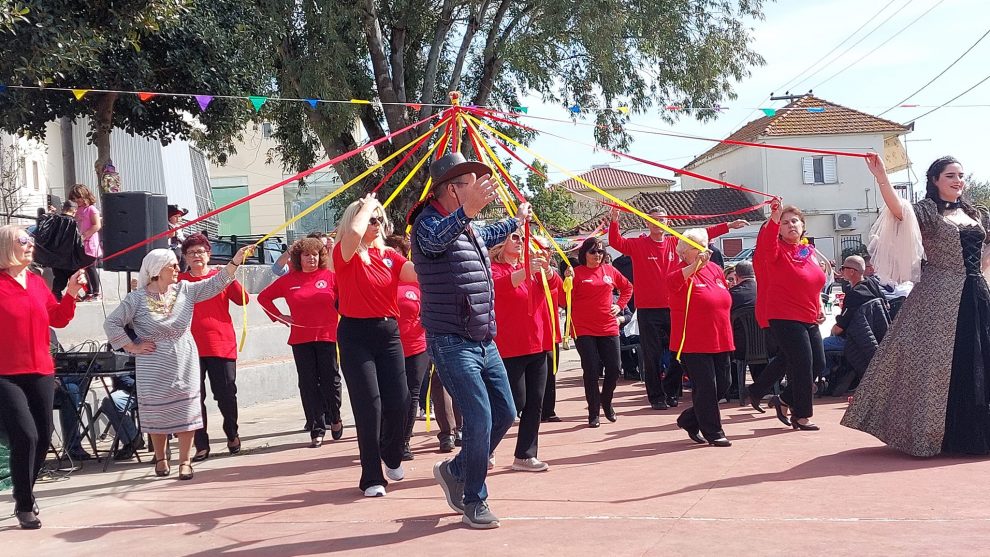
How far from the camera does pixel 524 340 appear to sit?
7.40 m

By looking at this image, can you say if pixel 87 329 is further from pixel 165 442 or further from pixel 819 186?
pixel 819 186

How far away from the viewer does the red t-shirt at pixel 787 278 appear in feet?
27.3

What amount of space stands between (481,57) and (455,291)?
1580 cm

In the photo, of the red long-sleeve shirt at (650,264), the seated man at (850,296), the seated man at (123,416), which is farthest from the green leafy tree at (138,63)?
the seated man at (850,296)

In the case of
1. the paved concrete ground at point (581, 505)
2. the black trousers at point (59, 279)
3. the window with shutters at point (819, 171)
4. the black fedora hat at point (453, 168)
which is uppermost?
the window with shutters at point (819, 171)

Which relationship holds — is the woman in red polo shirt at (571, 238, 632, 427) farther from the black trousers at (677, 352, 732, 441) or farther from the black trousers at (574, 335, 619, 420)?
the black trousers at (677, 352, 732, 441)

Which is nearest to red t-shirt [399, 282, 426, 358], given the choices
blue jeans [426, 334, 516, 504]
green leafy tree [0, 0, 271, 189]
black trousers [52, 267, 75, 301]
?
blue jeans [426, 334, 516, 504]

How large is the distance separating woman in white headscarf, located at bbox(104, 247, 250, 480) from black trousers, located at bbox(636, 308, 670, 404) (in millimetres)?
4805

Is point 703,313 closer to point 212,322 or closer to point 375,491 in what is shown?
point 375,491

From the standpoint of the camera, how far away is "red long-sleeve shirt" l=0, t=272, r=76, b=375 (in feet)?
20.1

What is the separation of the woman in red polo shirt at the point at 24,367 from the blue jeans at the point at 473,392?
251cm

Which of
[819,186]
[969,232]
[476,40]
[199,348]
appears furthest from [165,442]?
[819,186]

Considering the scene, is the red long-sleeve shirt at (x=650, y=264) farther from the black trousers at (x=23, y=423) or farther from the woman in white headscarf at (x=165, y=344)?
the black trousers at (x=23, y=423)

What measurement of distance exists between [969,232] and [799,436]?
2.20m
